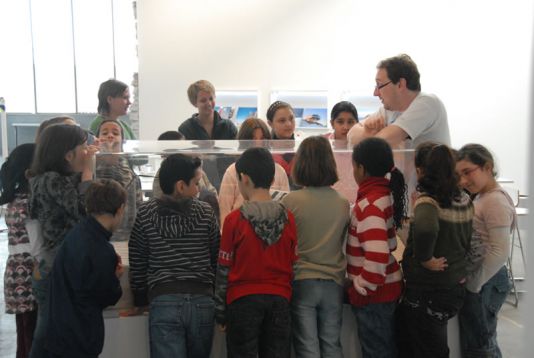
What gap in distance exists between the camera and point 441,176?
2650mm

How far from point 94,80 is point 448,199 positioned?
39.6 ft

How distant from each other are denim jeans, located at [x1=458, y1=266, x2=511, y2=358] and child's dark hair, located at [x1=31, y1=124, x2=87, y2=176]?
217 cm

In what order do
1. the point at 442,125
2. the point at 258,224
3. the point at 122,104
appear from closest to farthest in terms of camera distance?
the point at 258,224 < the point at 442,125 < the point at 122,104

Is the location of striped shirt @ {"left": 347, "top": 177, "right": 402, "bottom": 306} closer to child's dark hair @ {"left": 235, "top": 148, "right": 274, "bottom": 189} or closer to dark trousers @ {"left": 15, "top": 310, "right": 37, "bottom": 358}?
child's dark hair @ {"left": 235, "top": 148, "right": 274, "bottom": 189}

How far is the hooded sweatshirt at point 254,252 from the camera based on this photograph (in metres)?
2.54

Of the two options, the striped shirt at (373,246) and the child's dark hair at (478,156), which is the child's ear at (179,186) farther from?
the child's dark hair at (478,156)

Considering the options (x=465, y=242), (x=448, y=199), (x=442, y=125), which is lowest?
(x=465, y=242)

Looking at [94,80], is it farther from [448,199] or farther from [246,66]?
[448,199]

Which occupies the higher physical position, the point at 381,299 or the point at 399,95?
the point at 399,95

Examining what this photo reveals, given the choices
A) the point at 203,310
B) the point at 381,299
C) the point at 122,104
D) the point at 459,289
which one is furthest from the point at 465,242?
the point at 122,104

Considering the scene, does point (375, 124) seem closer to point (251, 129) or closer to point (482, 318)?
point (251, 129)

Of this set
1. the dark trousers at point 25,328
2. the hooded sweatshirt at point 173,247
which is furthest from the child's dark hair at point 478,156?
the dark trousers at point 25,328

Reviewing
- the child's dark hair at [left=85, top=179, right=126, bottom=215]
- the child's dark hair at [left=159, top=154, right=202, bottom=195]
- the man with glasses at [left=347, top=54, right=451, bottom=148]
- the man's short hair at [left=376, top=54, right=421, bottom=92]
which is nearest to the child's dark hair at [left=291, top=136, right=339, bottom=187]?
the man with glasses at [left=347, top=54, right=451, bottom=148]

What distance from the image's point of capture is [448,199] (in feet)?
8.70
